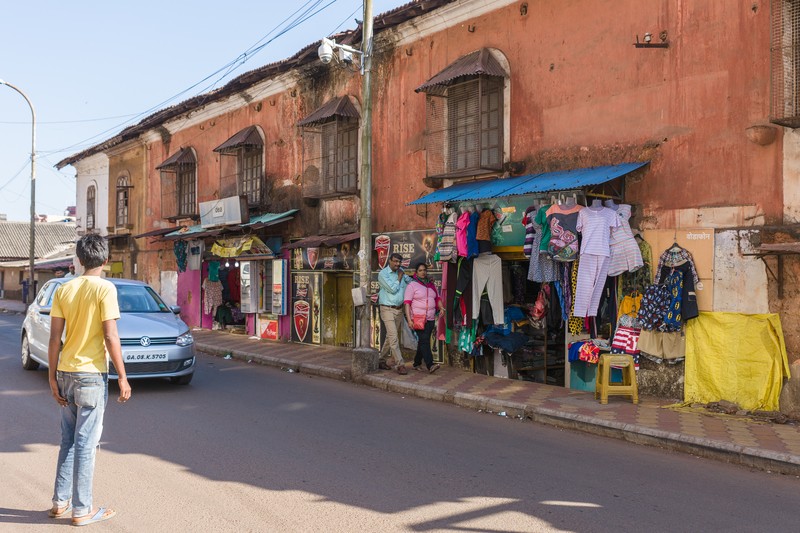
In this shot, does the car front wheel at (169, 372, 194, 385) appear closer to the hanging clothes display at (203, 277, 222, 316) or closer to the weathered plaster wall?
the weathered plaster wall

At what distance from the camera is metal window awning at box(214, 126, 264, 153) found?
60.1 ft

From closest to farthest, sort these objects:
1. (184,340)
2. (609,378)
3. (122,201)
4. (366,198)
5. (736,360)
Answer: (736,360) < (609,378) < (184,340) < (366,198) < (122,201)

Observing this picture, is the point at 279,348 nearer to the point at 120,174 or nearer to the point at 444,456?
the point at 444,456

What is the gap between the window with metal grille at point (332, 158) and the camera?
15.5m

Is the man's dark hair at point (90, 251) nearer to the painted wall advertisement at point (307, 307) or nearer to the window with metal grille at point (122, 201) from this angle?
the painted wall advertisement at point (307, 307)

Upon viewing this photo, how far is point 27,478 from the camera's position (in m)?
5.62

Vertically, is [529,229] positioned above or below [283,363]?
above

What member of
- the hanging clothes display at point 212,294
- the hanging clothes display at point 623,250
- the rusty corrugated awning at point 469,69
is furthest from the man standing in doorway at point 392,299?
the hanging clothes display at point 212,294

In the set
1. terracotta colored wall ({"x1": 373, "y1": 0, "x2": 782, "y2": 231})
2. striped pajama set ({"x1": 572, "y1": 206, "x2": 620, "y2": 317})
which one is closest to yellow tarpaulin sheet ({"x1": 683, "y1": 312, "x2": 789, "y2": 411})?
striped pajama set ({"x1": 572, "y1": 206, "x2": 620, "y2": 317})

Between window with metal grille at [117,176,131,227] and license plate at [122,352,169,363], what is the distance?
18155 mm

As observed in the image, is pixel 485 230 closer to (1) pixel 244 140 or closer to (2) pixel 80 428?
(2) pixel 80 428

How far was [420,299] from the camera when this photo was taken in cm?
1161

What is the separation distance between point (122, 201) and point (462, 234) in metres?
19.6

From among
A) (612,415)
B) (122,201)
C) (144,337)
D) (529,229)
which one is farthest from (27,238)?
(612,415)
